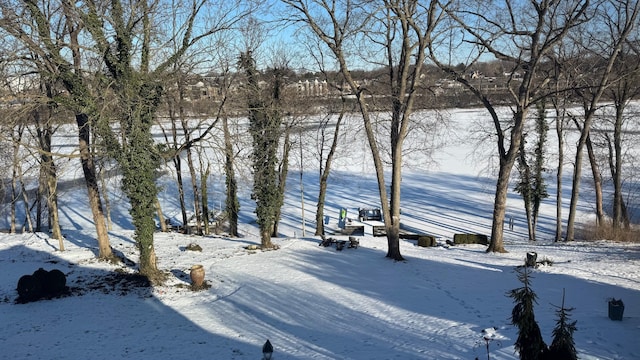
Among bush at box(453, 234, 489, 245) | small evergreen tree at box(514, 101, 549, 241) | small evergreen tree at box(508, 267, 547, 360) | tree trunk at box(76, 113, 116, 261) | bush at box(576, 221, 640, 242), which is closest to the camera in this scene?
small evergreen tree at box(508, 267, 547, 360)

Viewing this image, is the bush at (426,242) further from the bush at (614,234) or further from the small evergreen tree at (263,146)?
the bush at (614,234)

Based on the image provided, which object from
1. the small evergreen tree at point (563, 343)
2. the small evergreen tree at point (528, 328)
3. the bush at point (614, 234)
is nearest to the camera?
the small evergreen tree at point (563, 343)

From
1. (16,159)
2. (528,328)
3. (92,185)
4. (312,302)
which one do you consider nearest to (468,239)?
(312,302)

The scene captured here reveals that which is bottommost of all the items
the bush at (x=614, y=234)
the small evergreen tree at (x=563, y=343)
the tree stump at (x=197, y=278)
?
the bush at (x=614, y=234)

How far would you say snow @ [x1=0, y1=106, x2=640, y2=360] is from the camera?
791cm

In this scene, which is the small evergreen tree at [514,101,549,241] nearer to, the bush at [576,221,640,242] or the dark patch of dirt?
the bush at [576,221,640,242]

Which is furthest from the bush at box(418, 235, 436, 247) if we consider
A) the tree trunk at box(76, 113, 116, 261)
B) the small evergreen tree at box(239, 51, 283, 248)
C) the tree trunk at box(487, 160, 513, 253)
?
the tree trunk at box(76, 113, 116, 261)

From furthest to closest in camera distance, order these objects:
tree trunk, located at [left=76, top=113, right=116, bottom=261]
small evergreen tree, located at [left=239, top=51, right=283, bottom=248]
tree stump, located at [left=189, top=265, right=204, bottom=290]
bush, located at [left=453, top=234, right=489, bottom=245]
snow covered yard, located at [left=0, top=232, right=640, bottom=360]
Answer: bush, located at [left=453, top=234, right=489, bottom=245] < small evergreen tree, located at [left=239, top=51, right=283, bottom=248] < tree trunk, located at [left=76, top=113, right=116, bottom=261] < tree stump, located at [left=189, top=265, right=204, bottom=290] < snow covered yard, located at [left=0, top=232, right=640, bottom=360]

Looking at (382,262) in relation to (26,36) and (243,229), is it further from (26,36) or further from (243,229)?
(243,229)

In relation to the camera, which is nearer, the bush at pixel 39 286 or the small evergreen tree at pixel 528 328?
the small evergreen tree at pixel 528 328

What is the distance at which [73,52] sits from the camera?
12555 millimetres

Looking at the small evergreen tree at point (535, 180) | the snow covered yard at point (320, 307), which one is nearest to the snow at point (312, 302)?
the snow covered yard at point (320, 307)

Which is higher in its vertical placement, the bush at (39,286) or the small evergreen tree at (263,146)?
the small evergreen tree at (263,146)

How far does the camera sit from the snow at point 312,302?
7.91 metres
